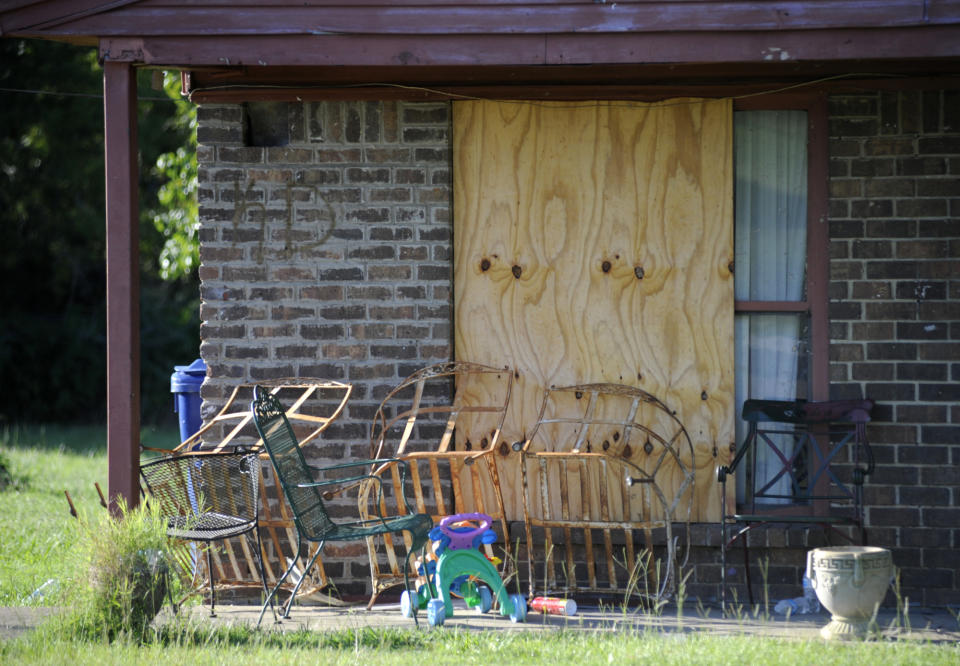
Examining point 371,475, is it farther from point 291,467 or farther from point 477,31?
point 477,31

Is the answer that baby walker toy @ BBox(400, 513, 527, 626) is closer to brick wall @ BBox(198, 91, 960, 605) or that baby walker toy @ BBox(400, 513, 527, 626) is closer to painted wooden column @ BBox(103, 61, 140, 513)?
brick wall @ BBox(198, 91, 960, 605)

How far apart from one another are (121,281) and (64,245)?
58.0 ft

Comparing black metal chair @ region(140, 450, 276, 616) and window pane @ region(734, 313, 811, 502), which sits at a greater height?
window pane @ region(734, 313, 811, 502)

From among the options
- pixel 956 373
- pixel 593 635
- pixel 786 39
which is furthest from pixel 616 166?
pixel 593 635

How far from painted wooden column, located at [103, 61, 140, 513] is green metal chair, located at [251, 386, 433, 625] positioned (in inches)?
24.7

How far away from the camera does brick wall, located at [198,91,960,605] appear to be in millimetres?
6246

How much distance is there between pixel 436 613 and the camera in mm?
5402

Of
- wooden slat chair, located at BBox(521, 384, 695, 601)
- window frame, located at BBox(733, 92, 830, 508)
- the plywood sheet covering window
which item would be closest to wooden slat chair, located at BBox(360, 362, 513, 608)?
the plywood sheet covering window

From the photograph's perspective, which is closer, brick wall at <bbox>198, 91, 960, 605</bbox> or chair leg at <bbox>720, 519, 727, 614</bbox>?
chair leg at <bbox>720, 519, 727, 614</bbox>

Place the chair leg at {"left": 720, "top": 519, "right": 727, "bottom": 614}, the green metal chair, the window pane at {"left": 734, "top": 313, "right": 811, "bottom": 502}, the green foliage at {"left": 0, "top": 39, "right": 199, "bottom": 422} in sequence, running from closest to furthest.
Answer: the green metal chair
the chair leg at {"left": 720, "top": 519, "right": 727, "bottom": 614}
the window pane at {"left": 734, "top": 313, "right": 811, "bottom": 502}
the green foliage at {"left": 0, "top": 39, "right": 199, "bottom": 422}

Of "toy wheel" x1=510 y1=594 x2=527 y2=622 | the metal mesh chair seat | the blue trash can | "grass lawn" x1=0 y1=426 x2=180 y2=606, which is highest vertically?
the blue trash can

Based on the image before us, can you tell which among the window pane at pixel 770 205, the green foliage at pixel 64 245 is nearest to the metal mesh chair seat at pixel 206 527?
the window pane at pixel 770 205

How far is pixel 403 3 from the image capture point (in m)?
5.33

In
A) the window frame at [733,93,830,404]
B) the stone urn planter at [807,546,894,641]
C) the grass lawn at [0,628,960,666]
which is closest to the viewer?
the grass lawn at [0,628,960,666]
